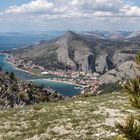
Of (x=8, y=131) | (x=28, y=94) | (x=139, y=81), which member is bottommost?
(x=28, y=94)

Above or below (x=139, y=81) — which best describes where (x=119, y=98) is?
below

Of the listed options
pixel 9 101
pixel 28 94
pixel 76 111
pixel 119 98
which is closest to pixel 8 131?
pixel 76 111

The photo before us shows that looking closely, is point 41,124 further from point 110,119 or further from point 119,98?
point 119,98

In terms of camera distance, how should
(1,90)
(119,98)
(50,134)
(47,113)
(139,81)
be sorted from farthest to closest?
(1,90)
(119,98)
(47,113)
(50,134)
(139,81)

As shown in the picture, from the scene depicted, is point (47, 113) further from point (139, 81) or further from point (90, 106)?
point (139, 81)

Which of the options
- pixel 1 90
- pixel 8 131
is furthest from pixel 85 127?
pixel 1 90

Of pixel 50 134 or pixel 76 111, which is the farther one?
pixel 76 111

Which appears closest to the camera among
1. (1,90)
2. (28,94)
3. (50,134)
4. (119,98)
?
(50,134)
